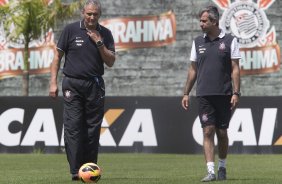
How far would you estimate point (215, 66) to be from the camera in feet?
37.3

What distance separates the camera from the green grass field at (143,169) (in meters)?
11.4

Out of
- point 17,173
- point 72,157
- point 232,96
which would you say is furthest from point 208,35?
point 17,173

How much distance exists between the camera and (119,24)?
30.2 m

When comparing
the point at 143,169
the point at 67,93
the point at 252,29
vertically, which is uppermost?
the point at 67,93

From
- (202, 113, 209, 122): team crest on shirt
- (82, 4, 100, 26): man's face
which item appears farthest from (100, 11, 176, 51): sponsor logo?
(82, 4, 100, 26): man's face

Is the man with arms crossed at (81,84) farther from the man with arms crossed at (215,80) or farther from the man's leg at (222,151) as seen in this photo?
the man's leg at (222,151)

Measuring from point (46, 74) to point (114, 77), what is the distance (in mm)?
2135

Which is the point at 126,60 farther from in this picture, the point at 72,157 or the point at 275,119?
the point at 72,157

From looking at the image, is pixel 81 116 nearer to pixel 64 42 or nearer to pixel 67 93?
pixel 67 93

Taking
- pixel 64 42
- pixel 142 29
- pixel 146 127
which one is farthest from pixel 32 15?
pixel 64 42

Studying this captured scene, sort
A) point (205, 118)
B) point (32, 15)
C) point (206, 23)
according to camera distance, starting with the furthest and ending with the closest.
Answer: point (32, 15)
point (205, 118)
point (206, 23)

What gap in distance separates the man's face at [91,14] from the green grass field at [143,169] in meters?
1.81

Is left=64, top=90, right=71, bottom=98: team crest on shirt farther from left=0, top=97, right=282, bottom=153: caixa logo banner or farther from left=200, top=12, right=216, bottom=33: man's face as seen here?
left=0, top=97, right=282, bottom=153: caixa logo banner

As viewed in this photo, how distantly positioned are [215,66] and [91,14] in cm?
159
